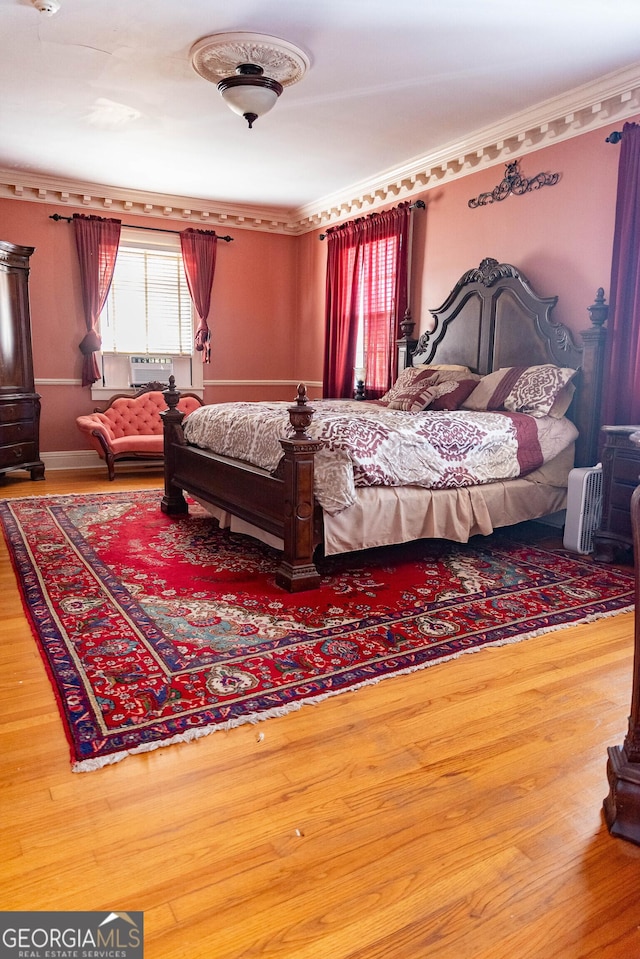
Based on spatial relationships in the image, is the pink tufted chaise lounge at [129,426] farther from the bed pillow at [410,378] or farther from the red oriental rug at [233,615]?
the bed pillow at [410,378]

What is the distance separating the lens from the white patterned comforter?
10.4 ft

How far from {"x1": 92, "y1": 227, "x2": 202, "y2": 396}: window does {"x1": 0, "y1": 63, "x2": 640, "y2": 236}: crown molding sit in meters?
0.36

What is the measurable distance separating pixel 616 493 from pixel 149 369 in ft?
16.7

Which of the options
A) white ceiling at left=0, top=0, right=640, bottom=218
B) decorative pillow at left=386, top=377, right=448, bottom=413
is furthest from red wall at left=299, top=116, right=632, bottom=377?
decorative pillow at left=386, top=377, right=448, bottom=413

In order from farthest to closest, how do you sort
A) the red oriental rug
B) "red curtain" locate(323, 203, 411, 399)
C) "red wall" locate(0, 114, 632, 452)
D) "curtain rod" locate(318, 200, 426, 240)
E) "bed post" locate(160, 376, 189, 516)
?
"red curtain" locate(323, 203, 411, 399), "curtain rod" locate(318, 200, 426, 240), "bed post" locate(160, 376, 189, 516), "red wall" locate(0, 114, 632, 452), the red oriental rug

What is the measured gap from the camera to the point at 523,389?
414cm

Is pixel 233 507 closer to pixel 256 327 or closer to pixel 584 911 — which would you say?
pixel 584 911

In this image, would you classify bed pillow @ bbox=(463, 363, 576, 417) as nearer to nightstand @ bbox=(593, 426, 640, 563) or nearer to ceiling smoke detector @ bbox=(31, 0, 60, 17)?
nightstand @ bbox=(593, 426, 640, 563)

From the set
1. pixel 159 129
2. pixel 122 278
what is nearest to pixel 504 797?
pixel 159 129

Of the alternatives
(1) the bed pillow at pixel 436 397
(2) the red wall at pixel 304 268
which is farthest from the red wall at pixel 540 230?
(1) the bed pillow at pixel 436 397

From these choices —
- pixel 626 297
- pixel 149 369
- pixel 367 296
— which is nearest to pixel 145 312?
pixel 149 369

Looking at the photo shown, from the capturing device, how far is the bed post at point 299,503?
3.00 m

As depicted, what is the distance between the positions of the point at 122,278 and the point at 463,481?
15.6 feet

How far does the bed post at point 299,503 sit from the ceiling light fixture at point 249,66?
1.85 m
